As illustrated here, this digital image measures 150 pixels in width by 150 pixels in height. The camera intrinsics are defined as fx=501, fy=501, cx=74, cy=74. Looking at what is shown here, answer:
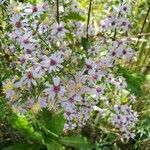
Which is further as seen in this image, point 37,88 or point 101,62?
point 101,62

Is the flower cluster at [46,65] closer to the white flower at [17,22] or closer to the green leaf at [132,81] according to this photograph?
the white flower at [17,22]

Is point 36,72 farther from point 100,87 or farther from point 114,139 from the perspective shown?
point 114,139

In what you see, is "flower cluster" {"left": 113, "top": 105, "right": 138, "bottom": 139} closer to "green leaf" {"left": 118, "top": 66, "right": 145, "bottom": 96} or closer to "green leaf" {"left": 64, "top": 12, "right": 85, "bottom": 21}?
"green leaf" {"left": 118, "top": 66, "right": 145, "bottom": 96}

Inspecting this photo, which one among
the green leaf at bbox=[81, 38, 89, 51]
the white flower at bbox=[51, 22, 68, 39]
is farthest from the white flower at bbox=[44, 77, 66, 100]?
the green leaf at bbox=[81, 38, 89, 51]

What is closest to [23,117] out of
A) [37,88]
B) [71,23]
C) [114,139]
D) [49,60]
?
[37,88]

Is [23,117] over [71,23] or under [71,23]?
under

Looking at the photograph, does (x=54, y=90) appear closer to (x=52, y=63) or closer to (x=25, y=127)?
(x=52, y=63)
